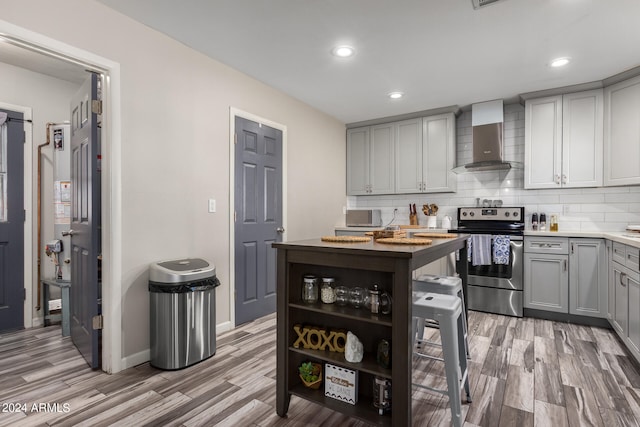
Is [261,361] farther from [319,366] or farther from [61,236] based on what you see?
[61,236]

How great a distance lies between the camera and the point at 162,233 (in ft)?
8.31

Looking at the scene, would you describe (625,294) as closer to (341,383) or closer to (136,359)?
(341,383)

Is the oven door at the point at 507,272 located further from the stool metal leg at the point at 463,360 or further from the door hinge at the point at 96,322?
the door hinge at the point at 96,322

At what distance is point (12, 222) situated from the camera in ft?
10.2

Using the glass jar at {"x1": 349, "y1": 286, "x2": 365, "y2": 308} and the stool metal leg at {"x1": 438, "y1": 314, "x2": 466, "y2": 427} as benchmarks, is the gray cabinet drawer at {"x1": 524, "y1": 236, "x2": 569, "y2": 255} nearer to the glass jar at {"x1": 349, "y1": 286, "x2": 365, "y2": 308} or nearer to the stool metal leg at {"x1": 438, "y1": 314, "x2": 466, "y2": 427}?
the stool metal leg at {"x1": 438, "y1": 314, "x2": 466, "y2": 427}

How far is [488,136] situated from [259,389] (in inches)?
143

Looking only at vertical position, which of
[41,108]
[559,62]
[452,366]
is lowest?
A: [452,366]

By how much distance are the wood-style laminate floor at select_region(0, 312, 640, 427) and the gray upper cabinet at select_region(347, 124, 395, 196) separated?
8.20 feet

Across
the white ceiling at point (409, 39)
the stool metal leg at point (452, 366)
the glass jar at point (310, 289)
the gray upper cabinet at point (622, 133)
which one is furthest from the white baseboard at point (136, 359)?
the gray upper cabinet at point (622, 133)

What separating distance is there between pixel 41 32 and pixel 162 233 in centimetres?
141

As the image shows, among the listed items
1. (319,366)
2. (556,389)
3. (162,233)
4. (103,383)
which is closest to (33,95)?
(162,233)

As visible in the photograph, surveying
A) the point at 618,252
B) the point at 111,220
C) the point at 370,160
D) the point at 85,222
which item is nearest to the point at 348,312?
the point at 111,220

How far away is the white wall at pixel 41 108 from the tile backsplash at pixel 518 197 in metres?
4.06

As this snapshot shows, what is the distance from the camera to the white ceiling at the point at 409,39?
2.20 meters
